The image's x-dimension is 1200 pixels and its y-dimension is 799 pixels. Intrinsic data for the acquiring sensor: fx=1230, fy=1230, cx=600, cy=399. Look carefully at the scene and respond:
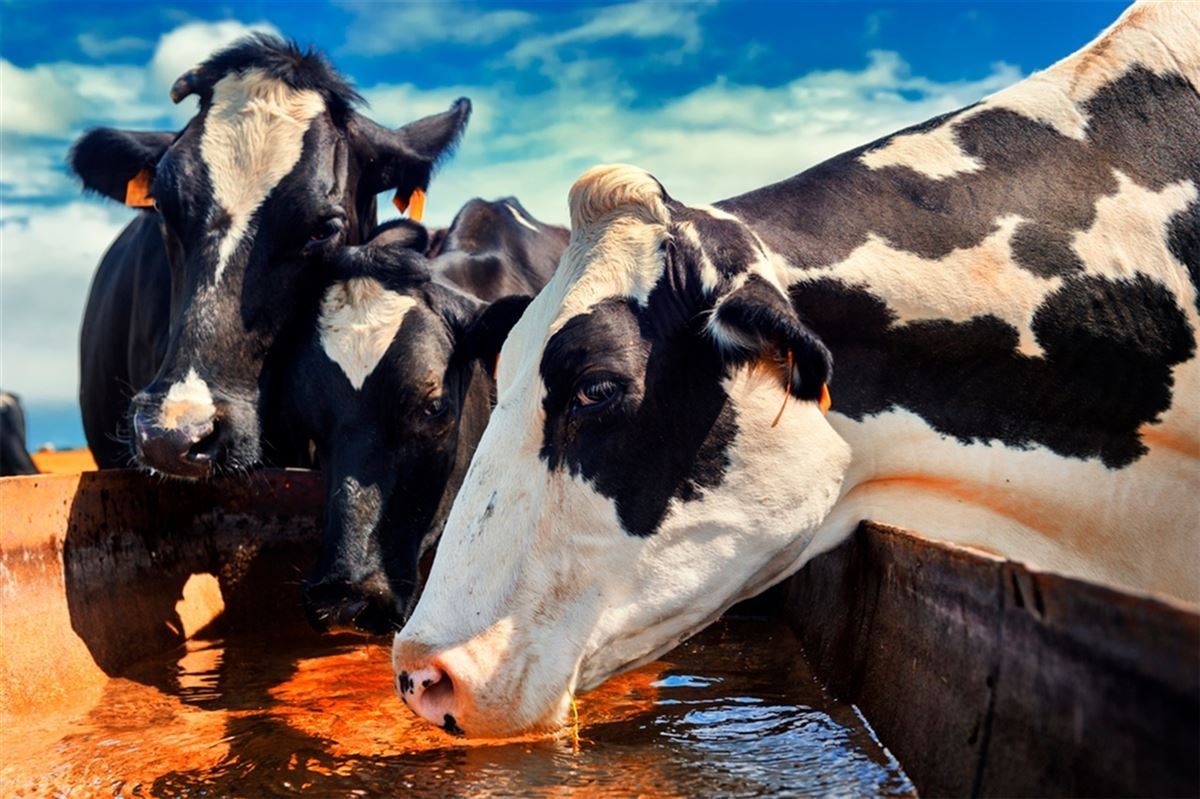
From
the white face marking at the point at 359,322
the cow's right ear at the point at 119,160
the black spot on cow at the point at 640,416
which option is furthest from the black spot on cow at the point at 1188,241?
the cow's right ear at the point at 119,160

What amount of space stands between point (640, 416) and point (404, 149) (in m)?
3.07

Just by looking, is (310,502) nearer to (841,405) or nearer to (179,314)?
(179,314)

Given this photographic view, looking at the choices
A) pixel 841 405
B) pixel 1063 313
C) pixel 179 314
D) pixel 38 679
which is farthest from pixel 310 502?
pixel 1063 313

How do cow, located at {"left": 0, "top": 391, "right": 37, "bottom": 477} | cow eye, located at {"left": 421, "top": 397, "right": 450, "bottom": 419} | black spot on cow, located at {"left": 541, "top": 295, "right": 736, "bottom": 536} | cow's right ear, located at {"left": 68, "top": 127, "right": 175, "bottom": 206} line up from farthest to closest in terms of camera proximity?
cow, located at {"left": 0, "top": 391, "right": 37, "bottom": 477} < cow's right ear, located at {"left": 68, "top": 127, "right": 175, "bottom": 206} < cow eye, located at {"left": 421, "top": 397, "right": 450, "bottom": 419} < black spot on cow, located at {"left": 541, "top": 295, "right": 736, "bottom": 536}

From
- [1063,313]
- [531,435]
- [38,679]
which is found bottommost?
[38,679]

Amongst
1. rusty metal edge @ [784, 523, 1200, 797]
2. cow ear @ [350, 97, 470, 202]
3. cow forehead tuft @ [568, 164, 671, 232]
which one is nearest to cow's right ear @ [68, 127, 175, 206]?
cow ear @ [350, 97, 470, 202]

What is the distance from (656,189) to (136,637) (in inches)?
92.1

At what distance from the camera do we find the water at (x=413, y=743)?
2645 millimetres

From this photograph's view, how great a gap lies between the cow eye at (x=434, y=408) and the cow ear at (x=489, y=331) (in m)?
0.19

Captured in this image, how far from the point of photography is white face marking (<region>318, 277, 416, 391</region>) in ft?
13.7

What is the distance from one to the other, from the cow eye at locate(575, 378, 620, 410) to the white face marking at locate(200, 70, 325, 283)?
2181mm

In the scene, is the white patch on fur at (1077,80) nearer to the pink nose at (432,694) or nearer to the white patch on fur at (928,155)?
the white patch on fur at (928,155)

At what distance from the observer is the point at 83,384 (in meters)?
7.21

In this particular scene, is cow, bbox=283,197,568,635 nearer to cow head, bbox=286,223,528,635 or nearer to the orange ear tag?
cow head, bbox=286,223,528,635
